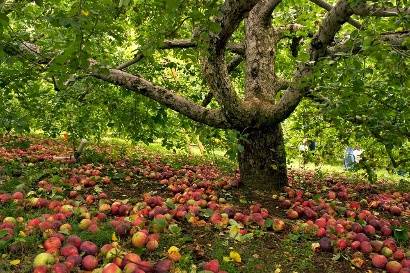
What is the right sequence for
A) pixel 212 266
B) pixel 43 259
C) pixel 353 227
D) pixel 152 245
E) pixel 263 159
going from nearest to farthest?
pixel 43 259 → pixel 212 266 → pixel 152 245 → pixel 353 227 → pixel 263 159

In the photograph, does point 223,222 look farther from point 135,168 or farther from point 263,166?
point 135,168

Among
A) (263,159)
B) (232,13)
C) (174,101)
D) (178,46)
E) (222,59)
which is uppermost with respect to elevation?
(232,13)

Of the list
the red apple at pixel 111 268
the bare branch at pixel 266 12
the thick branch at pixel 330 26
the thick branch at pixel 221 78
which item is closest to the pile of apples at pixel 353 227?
the thick branch at pixel 221 78

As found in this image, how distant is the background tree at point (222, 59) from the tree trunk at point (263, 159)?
15 mm

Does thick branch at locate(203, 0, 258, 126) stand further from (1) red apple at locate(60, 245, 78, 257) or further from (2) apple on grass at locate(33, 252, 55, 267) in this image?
(2) apple on grass at locate(33, 252, 55, 267)

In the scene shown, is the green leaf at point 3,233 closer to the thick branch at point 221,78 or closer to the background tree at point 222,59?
the background tree at point 222,59

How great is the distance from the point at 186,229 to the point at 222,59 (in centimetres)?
247

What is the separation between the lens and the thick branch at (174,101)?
6464 mm

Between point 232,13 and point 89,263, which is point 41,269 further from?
point 232,13

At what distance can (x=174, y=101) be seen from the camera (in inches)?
259

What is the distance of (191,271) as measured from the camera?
353 cm

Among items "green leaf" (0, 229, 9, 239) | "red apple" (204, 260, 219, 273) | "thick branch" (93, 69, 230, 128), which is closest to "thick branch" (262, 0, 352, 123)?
"thick branch" (93, 69, 230, 128)

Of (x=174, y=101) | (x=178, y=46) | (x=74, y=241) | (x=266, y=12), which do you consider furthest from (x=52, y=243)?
→ (x=266, y=12)

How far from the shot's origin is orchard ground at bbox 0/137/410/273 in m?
3.75
